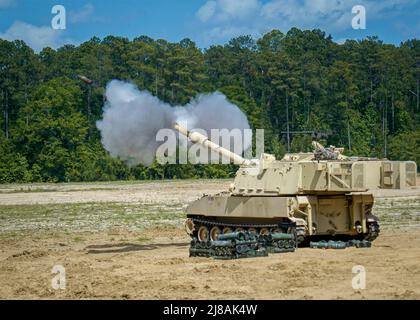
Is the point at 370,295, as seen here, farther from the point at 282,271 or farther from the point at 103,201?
the point at 103,201

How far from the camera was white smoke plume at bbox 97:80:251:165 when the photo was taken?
33.4 meters

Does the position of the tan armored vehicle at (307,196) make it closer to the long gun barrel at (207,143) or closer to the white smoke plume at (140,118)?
the long gun barrel at (207,143)

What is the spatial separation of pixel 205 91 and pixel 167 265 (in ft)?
183

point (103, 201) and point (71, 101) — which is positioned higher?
point (71, 101)

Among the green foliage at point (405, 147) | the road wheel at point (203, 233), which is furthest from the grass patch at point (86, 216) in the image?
the green foliage at point (405, 147)

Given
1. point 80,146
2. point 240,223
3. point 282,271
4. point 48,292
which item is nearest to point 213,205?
point 240,223

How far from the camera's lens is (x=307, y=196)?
2934cm

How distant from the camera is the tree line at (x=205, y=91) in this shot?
85.2m

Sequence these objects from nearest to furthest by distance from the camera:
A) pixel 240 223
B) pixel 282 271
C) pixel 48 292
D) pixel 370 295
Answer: pixel 370 295
pixel 48 292
pixel 282 271
pixel 240 223

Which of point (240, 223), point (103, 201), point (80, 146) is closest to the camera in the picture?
point (240, 223)

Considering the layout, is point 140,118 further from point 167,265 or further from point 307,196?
point 167,265

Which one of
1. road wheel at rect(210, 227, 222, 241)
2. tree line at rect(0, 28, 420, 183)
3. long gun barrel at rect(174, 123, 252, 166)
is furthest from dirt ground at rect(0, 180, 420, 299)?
tree line at rect(0, 28, 420, 183)
